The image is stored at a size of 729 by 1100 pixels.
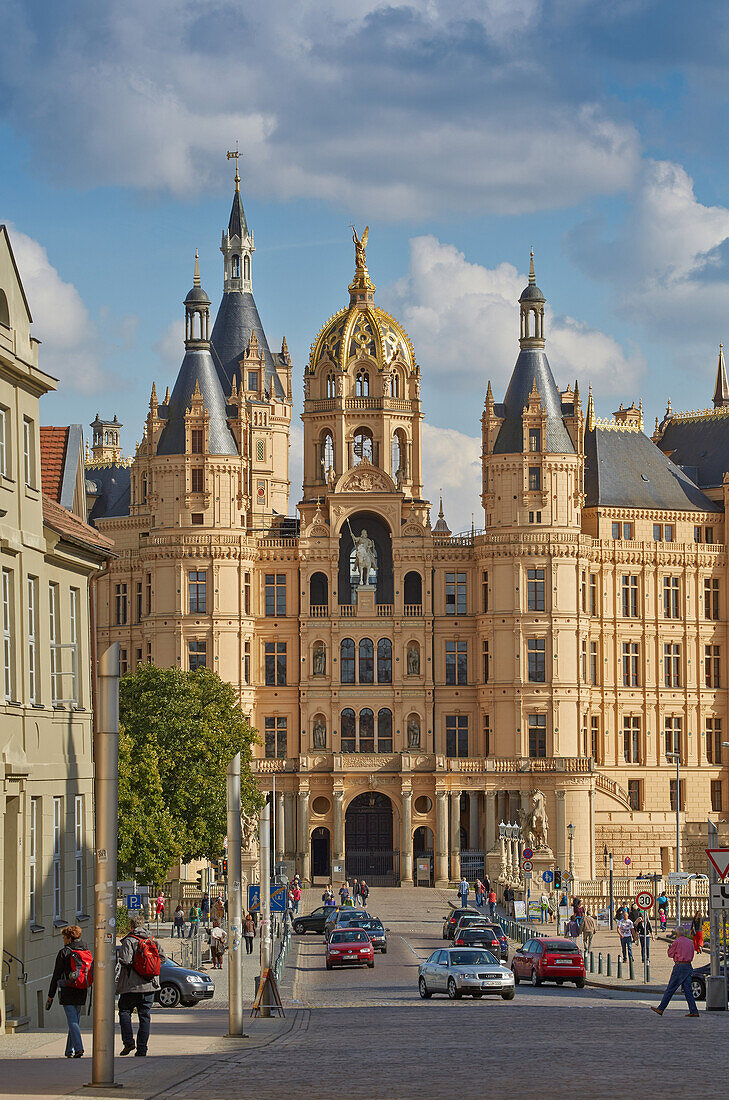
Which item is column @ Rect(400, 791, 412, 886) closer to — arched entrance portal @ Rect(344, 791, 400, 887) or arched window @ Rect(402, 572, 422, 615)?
arched entrance portal @ Rect(344, 791, 400, 887)

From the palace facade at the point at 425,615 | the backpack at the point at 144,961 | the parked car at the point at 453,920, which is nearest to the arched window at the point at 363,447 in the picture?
the palace facade at the point at 425,615

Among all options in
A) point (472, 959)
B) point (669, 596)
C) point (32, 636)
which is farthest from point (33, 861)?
point (669, 596)

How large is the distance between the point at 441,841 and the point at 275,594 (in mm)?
18436

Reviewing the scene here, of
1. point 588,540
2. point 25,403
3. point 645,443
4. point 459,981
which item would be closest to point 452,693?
point 588,540

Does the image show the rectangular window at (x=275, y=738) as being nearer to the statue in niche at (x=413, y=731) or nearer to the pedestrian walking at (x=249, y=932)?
the statue in niche at (x=413, y=731)

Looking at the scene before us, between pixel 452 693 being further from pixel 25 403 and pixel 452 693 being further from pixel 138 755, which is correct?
pixel 25 403

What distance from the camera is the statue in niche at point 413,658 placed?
120 m

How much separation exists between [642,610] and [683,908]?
98.9 ft

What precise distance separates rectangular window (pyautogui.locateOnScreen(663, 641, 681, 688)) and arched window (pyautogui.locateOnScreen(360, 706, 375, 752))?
64.7 ft

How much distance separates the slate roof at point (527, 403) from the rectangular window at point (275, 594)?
1539 cm

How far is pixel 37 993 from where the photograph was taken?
37719 mm

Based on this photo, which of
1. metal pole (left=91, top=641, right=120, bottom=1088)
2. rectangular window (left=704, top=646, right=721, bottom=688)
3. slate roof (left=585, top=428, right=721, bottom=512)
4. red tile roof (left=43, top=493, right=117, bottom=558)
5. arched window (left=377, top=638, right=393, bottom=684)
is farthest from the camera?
rectangular window (left=704, top=646, right=721, bottom=688)

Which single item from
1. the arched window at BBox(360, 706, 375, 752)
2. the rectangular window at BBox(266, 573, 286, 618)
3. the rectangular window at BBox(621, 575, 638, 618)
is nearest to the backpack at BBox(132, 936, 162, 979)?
the arched window at BBox(360, 706, 375, 752)

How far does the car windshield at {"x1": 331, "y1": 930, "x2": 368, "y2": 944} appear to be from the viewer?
64625 mm
